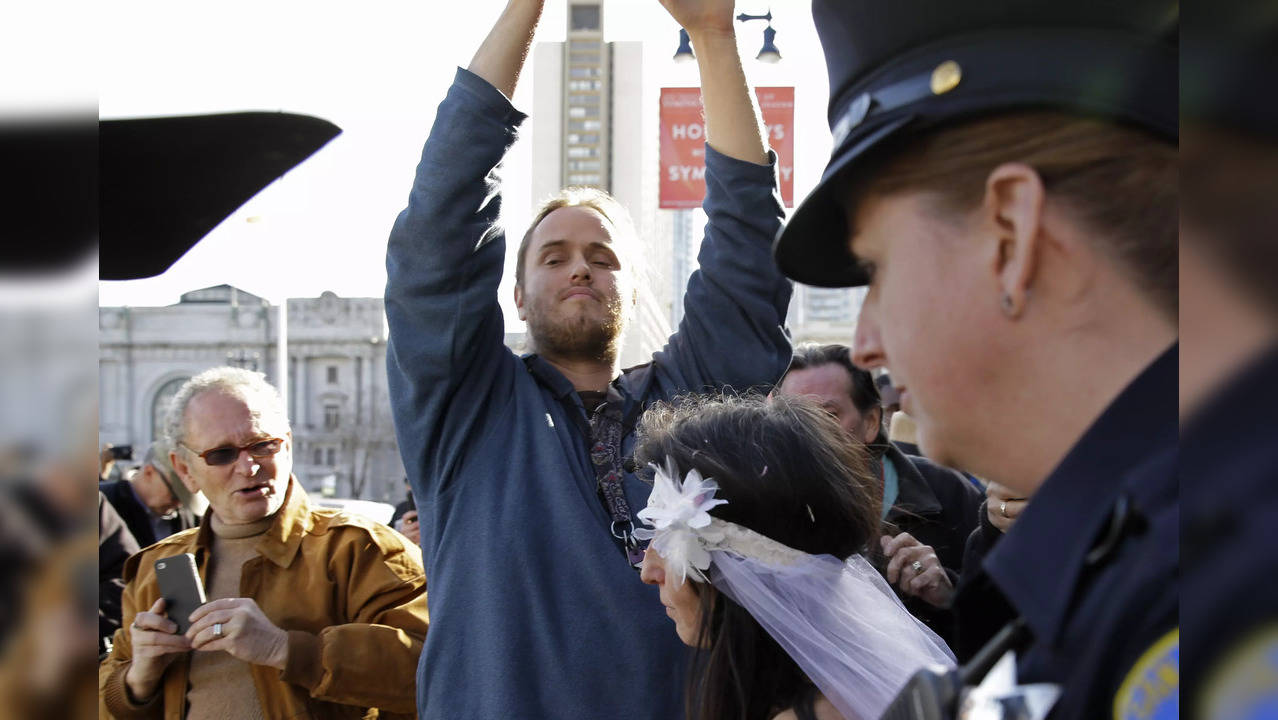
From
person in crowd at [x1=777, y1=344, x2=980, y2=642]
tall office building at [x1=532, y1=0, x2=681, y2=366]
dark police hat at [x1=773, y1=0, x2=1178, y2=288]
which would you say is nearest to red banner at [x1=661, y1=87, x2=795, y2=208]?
person in crowd at [x1=777, y1=344, x2=980, y2=642]

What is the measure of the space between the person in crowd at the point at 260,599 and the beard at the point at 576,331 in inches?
39.8

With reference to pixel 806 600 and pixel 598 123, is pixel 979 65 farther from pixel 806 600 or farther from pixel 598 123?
pixel 598 123

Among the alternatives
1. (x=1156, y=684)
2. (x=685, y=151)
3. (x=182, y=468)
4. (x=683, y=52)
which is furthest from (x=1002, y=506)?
(x=683, y=52)

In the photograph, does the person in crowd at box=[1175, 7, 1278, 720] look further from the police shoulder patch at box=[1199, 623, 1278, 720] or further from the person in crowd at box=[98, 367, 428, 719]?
the person in crowd at box=[98, 367, 428, 719]

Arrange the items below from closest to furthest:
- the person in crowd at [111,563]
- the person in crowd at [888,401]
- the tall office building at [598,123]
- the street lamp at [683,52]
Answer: the person in crowd at [111,563] → the person in crowd at [888,401] → the street lamp at [683,52] → the tall office building at [598,123]

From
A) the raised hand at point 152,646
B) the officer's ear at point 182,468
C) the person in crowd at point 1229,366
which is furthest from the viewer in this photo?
the officer's ear at point 182,468

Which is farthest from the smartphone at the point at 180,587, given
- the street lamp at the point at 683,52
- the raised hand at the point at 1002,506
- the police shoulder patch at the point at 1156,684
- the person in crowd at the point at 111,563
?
the street lamp at the point at 683,52

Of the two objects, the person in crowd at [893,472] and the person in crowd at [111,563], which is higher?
the person in crowd at [893,472]

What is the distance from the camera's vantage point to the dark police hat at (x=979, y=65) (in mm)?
810

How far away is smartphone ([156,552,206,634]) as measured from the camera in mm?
3031

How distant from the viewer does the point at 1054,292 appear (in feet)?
2.74

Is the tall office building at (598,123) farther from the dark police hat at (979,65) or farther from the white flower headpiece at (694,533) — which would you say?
the dark police hat at (979,65)

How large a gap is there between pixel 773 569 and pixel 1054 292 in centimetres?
137

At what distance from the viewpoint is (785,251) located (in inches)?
48.2
